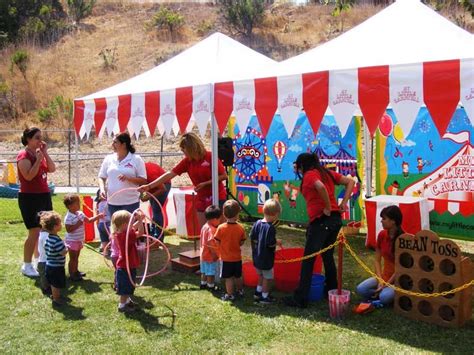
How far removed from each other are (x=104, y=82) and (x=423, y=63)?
97.0 feet

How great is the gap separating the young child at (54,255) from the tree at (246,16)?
112 ft

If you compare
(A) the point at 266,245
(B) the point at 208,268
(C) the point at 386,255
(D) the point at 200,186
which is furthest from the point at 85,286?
(C) the point at 386,255

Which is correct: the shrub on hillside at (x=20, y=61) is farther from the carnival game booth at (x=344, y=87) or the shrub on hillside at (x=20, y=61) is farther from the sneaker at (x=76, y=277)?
the sneaker at (x=76, y=277)

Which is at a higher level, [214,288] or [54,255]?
[54,255]

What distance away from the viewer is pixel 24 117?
28.8m

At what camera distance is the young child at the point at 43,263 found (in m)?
5.50

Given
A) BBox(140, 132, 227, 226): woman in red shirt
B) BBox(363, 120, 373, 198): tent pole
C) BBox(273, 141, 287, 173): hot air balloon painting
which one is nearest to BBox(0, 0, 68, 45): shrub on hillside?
BBox(273, 141, 287, 173): hot air balloon painting

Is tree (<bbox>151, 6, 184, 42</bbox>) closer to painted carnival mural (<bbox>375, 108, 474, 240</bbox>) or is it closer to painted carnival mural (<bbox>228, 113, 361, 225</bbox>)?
painted carnival mural (<bbox>228, 113, 361, 225</bbox>)

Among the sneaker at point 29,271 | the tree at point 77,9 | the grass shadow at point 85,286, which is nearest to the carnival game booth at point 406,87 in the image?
the grass shadow at point 85,286

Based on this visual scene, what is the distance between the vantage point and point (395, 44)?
16.7 ft

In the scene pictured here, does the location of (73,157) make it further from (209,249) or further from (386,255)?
(386,255)

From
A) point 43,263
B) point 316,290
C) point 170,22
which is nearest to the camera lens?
point 316,290

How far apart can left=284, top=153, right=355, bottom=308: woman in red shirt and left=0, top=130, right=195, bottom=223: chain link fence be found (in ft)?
34.2

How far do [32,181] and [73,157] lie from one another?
1561cm
